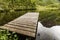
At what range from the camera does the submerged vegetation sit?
2.65 m

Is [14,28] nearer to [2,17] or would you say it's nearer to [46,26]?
[2,17]

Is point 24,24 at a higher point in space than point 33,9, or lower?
lower

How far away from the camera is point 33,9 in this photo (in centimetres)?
269

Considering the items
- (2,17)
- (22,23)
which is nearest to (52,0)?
(22,23)

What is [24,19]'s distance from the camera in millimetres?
2703

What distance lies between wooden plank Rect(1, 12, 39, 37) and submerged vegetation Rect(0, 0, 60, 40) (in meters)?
0.06

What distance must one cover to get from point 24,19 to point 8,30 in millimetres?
296

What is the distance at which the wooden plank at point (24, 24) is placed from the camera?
263cm

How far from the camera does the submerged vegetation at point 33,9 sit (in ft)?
8.70

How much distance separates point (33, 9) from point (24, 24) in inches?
10.6

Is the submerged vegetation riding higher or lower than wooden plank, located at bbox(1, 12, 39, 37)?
higher

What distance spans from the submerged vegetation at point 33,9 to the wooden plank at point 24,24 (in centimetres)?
6

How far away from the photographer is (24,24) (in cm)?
265

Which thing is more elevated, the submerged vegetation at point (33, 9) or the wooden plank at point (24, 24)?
the submerged vegetation at point (33, 9)
